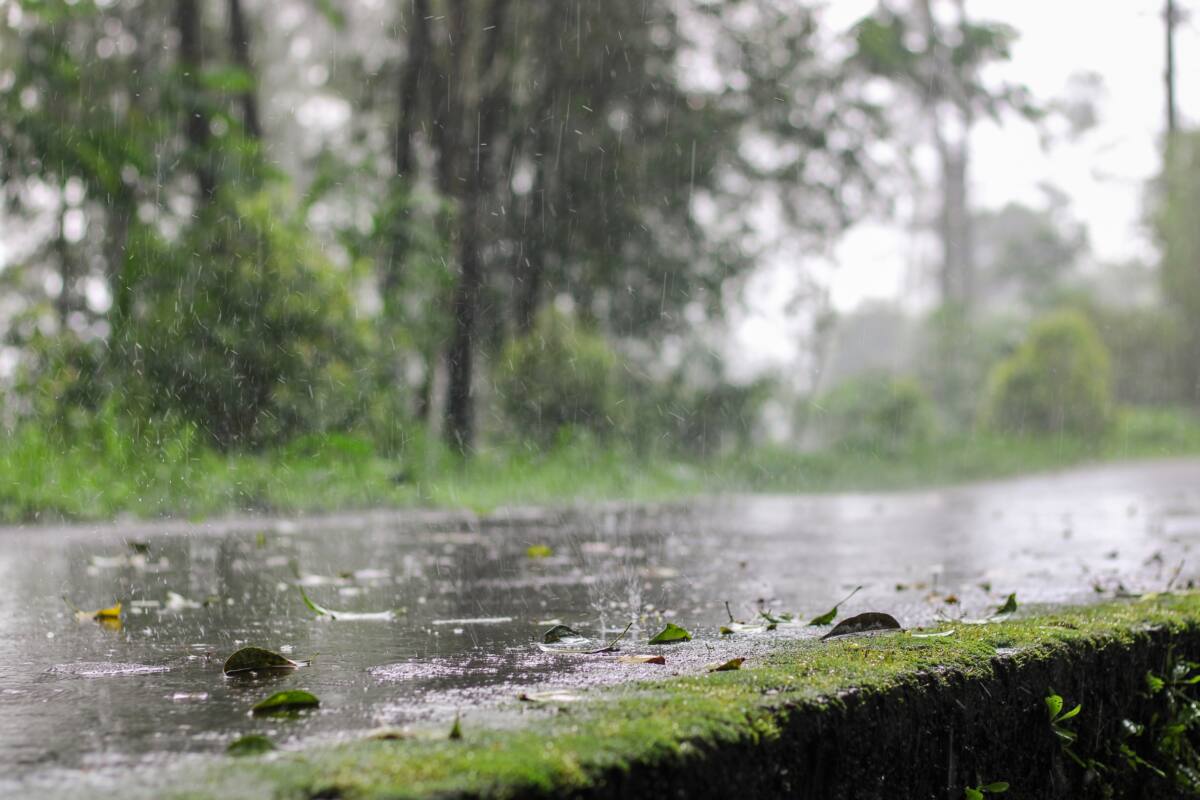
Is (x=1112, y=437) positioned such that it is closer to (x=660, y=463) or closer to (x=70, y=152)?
(x=660, y=463)

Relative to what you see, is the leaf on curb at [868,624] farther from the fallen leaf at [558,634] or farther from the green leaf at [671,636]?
the fallen leaf at [558,634]

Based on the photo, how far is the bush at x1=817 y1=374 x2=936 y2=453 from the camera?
16203mm

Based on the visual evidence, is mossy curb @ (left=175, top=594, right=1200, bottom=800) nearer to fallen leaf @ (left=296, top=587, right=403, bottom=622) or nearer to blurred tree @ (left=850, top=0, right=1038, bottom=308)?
fallen leaf @ (left=296, top=587, right=403, bottom=622)

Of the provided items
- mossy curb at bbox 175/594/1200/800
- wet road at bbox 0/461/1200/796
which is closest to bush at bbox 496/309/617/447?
wet road at bbox 0/461/1200/796

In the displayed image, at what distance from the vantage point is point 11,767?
164cm

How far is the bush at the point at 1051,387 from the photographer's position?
18.9m

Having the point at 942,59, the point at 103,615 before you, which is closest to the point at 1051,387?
the point at 942,59

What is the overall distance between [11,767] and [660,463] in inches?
401

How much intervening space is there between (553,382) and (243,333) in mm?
3858

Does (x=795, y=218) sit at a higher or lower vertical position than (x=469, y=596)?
higher

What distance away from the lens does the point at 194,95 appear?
33.4 feet

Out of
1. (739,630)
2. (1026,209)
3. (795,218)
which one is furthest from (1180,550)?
(1026,209)

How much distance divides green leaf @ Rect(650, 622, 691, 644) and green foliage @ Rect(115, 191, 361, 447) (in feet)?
21.6

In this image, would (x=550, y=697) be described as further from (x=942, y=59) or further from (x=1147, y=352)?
(x=1147, y=352)
